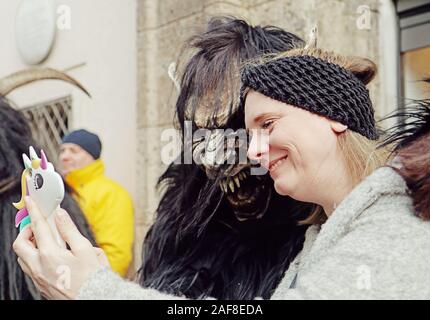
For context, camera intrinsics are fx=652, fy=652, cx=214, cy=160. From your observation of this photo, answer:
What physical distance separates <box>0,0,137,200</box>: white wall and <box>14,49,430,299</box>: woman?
6.08 feet

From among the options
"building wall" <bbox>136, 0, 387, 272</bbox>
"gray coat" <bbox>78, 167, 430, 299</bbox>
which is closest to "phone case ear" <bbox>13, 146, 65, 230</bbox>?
"gray coat" <bbox>78, 167, 430, 299</bbox>

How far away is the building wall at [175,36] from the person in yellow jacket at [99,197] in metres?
0.19

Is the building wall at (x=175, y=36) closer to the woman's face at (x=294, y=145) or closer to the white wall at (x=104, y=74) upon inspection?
the white wall at (x=104, y=74)

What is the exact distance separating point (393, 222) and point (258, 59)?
0.52 meters

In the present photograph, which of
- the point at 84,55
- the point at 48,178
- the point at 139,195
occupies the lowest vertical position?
the point at 139,195

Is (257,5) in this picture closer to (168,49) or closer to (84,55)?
(168,49)

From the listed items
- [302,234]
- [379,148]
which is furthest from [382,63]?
[379,148]

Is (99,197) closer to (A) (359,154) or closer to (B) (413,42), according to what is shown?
(B) (413,42)

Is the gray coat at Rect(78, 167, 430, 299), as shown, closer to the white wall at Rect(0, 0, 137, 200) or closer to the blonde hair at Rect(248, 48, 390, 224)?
the blonde hair at Rect(248, 48, 390, 224)

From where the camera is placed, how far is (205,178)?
1427mm

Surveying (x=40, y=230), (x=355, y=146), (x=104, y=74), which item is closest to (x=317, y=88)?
(x=355, y=146)

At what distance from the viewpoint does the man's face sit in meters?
2.71

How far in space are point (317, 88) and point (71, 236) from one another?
46 centimetres

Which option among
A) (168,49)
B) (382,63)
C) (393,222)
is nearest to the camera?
(393,222)
